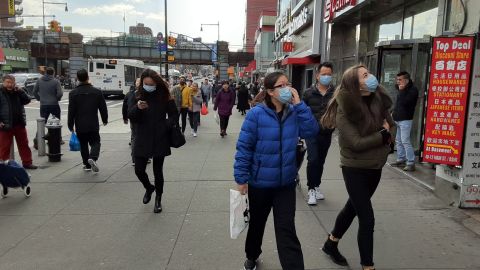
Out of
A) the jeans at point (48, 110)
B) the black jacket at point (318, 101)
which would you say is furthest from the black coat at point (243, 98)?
the black jacket at point (318, 101)

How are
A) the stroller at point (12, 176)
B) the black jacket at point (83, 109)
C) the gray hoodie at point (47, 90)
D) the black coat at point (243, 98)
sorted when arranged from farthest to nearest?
the black coat at point (243, 98) → the gray hoodie at point (47, 90) → the black jacket at point (83, 109) → the stroller at point (12, 176)

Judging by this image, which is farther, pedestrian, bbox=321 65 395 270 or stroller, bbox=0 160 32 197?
stroller, bbox=0 160 32 197

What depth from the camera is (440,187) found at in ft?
19.2

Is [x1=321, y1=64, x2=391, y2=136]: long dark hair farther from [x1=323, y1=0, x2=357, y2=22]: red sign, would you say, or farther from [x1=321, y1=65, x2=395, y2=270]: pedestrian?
[x1=323, y1=0, x2=357, y2=22]: red sign

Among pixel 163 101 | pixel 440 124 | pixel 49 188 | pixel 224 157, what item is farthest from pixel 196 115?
pixel 440 124

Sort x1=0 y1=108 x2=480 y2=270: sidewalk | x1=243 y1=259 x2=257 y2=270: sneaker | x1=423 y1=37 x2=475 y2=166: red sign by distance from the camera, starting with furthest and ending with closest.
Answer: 1. x1=423 y1=37 x2=475 y2=166: red sign
2. x1=0 y1=108 x2=480 y2=270: sidewalk
3. x1=243 y1=259 x2=257 y2=270: sneaker

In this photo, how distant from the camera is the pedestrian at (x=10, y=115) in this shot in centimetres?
730

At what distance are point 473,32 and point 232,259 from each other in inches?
162

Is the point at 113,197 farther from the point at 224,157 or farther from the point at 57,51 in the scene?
the point at 57,51

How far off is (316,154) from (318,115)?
1.62 ft

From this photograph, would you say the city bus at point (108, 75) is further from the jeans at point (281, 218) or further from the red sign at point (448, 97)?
the jeans at point (281, 218)

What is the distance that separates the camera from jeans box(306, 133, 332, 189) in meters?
5.52

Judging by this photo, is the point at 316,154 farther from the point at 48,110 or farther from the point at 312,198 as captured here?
the point at 48,110

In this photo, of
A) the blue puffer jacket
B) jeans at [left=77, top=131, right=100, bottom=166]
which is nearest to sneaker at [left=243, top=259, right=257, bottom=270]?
the blue puffer jacket
